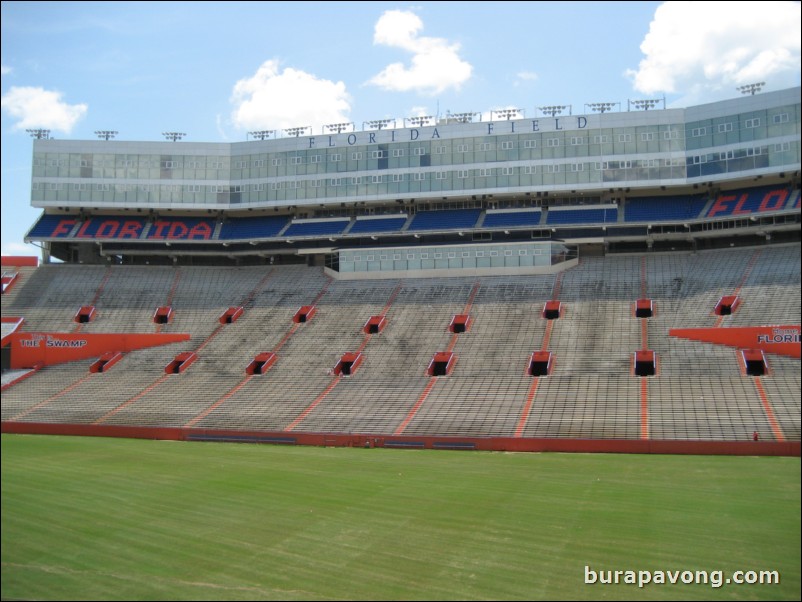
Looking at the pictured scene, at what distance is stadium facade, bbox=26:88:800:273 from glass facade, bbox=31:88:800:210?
11 cm

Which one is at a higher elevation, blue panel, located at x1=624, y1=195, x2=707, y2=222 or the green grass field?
blue panel, located at x1=624, y1=195, x2=707, y2=222

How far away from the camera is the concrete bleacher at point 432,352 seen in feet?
134

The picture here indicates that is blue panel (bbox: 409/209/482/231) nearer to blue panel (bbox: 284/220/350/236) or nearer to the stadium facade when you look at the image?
the stadium facade

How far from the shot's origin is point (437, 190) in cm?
6575

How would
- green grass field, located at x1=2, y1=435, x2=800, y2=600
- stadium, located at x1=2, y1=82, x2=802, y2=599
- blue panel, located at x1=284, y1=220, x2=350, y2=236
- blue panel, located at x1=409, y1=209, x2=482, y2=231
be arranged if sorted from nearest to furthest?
green grass field, located at x1=2, y1=435, x2=800, y2=600, stadium, located at x1=2, y1=82, x2=802, y2=599, blue panel, located at x1=409, y1=209, x2=482, y2=231, blue panel, located at x1=284, y1=220, x2=350, y2=236

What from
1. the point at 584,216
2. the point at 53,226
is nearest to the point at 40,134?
the point at 53,226

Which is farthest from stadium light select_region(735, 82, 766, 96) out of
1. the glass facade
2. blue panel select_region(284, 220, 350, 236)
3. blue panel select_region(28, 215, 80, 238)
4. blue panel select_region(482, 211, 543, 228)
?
blue panel select_region(28, 215, 80, 238)

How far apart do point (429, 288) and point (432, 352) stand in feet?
35.1

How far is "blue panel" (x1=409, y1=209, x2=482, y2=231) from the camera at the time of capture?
64688 millimetres

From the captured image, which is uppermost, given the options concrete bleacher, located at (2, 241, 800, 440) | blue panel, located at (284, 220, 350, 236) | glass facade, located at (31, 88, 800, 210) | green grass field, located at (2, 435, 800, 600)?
glass facade, located at (31, 88, 800, 210)

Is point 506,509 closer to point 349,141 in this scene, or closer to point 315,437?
point 315,437

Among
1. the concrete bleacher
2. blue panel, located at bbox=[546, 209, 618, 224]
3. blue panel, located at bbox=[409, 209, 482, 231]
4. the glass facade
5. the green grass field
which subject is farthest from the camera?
blue panel, located at bbox=[409, 209, 482, 231]

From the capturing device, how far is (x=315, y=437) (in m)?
A: 41.0

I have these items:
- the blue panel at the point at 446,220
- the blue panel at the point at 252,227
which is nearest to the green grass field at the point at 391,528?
the blue panel at the point at 446,220
